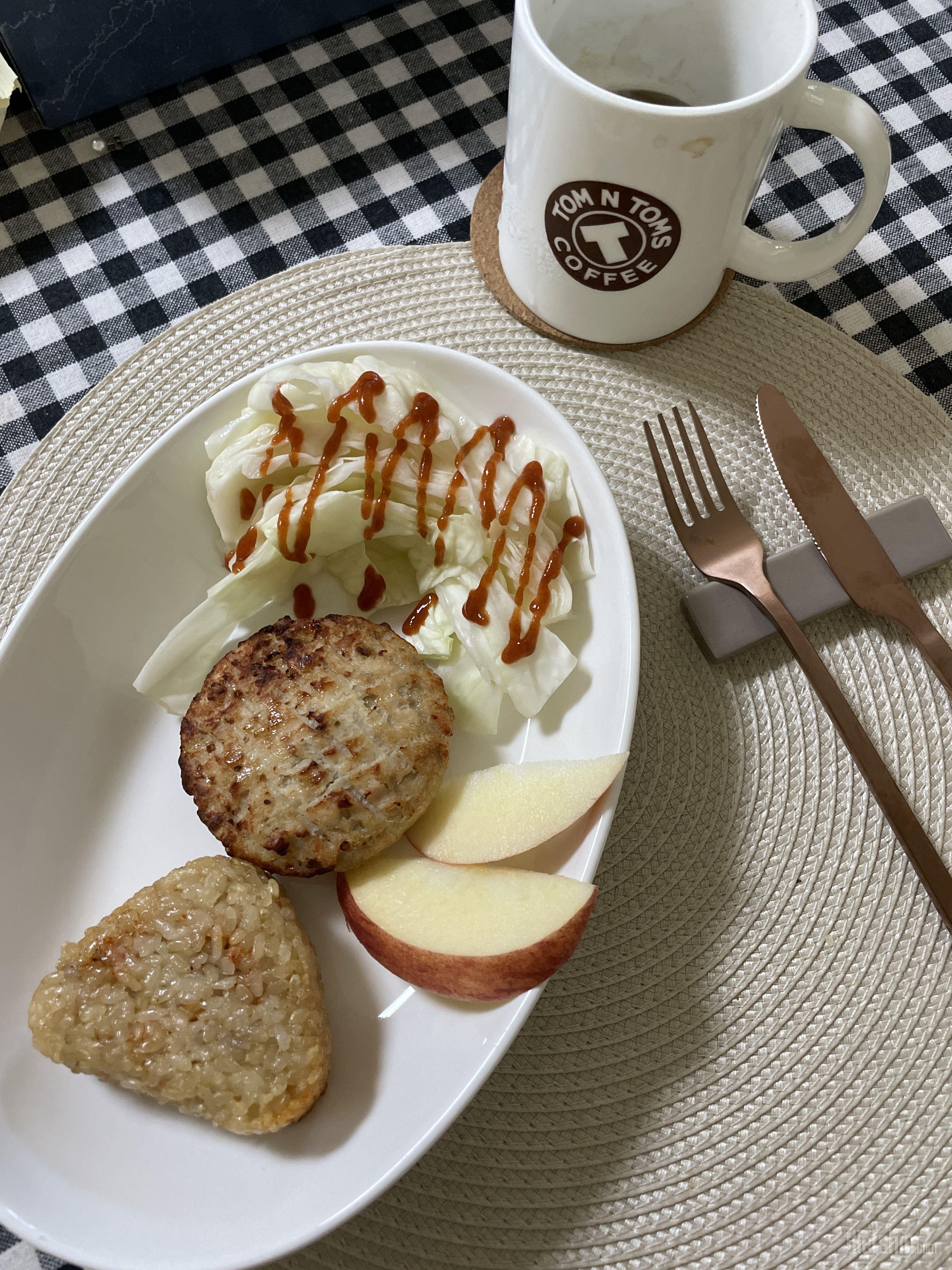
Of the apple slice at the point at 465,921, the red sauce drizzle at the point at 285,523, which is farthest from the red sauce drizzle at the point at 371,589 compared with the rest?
the apple slice at the point at 465,921

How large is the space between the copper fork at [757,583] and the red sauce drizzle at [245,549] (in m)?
0.64

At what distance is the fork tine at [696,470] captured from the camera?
1.53 meters

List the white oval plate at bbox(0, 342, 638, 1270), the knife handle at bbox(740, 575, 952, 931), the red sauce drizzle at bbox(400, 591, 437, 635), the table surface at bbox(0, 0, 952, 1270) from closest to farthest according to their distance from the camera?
the white oval plate at bbox(0, 342, 638, 1270) → the knife handle at bbox(740, 575, 952, 931) → the red sauce drizzle at bbox(400, 591, 437, 635) → the table surface at bbox(0, 0, 952, 1270)

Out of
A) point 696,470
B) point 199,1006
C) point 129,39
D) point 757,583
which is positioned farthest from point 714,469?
point 129,39

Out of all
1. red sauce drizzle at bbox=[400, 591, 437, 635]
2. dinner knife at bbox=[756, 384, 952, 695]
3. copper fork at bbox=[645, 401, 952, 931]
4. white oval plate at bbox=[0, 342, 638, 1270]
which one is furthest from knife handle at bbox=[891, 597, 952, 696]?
red sauce drizzle at bbox=[400, 591, 437, 635]

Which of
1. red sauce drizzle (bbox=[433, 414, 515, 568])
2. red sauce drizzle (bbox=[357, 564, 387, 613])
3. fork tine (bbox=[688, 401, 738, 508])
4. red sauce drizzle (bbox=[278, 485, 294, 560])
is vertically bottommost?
fork tine (bbox=[688, 401, 738, 508])

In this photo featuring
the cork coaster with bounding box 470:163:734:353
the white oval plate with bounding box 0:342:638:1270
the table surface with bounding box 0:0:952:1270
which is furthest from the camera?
the table surface with bounding box 0:0:952:1270

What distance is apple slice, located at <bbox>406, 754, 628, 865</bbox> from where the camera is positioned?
1.25 meters

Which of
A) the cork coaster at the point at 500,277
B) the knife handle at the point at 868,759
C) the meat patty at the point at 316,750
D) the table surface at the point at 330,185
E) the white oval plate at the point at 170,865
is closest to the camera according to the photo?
the white oval plate at the point at 170,865

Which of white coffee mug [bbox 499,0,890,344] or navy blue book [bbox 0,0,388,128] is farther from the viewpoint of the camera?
navy blue book [bbox 0,0,388,128]

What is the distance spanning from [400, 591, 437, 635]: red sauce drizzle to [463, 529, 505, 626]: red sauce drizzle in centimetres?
7

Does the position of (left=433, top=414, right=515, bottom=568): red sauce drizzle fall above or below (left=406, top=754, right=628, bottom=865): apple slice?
above

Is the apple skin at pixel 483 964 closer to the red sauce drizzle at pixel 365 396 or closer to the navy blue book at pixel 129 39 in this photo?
the red sauce drizzle at pixel 365 396

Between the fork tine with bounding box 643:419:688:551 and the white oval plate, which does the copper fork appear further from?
the white oval plate
